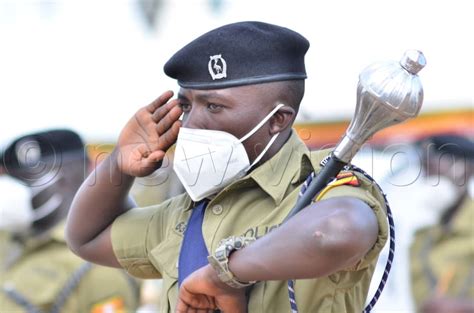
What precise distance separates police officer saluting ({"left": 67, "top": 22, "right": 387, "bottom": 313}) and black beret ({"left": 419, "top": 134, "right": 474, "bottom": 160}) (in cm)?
427

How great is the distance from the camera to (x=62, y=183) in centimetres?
654

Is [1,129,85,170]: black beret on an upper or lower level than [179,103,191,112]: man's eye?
lower

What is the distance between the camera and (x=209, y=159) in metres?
3.26

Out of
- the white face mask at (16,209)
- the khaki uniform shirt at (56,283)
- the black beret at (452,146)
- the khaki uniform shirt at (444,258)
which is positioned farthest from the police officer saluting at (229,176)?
the black beret at (452,146)

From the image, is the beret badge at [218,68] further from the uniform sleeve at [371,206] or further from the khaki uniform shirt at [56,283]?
the khaki uniform shirt at [56,283]

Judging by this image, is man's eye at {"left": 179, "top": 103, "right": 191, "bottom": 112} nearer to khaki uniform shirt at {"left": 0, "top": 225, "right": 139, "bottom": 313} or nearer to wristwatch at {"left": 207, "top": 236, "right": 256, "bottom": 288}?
wristwatch at {"left": 207, "top": 236, "right": 256, "bottom": 288}

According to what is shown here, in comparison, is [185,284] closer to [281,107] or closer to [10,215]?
[281,107]

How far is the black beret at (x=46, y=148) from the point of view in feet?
21.6

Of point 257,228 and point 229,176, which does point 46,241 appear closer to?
point 229,176

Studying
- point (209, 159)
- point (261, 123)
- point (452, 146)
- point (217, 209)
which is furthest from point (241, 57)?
point (452, 146)

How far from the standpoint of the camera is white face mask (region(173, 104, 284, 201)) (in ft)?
10.7

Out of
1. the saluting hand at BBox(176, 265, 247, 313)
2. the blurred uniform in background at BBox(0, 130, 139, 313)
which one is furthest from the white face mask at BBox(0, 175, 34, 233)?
the saluting hand at BBox(176, 265, 247, 313)

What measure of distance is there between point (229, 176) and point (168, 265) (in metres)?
0.34

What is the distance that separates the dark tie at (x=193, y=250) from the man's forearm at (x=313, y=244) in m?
0.31
